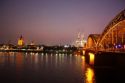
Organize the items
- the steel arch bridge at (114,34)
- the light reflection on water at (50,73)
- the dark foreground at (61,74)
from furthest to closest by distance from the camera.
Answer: the steel arch bridge at (114,34) < the light reflection on water at (50,73) < the dark foreground at (61,74)

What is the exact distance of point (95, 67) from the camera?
76.4 m

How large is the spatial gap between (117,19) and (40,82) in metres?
25.4

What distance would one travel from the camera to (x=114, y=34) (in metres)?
78.8

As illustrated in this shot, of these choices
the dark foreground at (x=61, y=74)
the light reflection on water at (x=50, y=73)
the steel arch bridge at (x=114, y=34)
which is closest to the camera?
the dark foreground at (x=61, y=74)

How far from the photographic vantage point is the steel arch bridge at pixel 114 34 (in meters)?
62.6

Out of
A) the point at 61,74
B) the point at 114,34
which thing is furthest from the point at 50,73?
the point at 114,34

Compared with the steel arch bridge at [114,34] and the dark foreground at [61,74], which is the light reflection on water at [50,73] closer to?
the dark foreground at [61,74]

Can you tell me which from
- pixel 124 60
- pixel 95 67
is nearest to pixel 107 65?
pixel 95 67

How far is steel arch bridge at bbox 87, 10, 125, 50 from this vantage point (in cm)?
6259

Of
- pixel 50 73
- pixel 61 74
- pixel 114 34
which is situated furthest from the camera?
pixel 114 34

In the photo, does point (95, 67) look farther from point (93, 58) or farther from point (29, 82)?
point (29, 82)

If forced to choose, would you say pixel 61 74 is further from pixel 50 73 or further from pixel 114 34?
pixel 114 34

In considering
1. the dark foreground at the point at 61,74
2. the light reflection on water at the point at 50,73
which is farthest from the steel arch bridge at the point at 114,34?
the light reflection on water at the point at 50,73

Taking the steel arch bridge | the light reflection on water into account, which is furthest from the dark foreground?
the steel arch bridge
